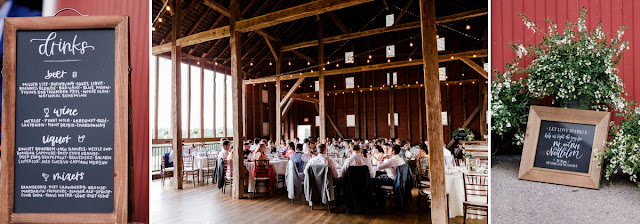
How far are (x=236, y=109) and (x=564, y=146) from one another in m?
5.20

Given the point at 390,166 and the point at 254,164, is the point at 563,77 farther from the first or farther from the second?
the point at 254,164

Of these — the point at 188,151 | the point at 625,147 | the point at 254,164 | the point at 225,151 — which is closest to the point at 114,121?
the point at 625,147

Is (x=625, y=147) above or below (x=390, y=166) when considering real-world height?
above

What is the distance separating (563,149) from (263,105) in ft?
49.9

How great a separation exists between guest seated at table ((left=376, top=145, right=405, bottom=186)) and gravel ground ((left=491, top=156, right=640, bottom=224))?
2.54 metres

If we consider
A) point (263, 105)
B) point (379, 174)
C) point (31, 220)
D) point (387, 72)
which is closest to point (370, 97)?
point (387, 72)

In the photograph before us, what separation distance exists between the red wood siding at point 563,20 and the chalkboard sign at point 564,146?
613 millimetres

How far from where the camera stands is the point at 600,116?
8.27 ft

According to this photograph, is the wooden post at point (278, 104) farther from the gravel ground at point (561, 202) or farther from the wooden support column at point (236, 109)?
the gravel ground at point (561, 202)

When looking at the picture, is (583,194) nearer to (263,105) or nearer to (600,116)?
(600,116)

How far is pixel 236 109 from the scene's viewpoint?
6.38m

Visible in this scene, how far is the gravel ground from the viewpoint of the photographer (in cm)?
229

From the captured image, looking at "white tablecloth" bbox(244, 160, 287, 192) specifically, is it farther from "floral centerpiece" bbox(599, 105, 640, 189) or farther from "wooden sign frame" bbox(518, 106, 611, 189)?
"floral centerpiece" bbox(599, 105, 640, 189)

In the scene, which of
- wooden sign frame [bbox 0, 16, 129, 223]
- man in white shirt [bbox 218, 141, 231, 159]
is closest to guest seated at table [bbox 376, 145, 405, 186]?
man in white shirt [bbox 218, 141, 231, 159]
